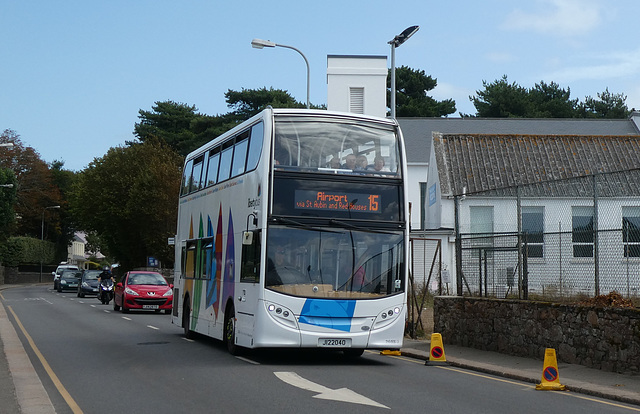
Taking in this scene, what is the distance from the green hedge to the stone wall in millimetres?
71323

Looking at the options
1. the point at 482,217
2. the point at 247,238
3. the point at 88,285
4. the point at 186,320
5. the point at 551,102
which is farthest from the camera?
the point at 551,102

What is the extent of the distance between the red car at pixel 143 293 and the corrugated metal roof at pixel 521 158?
42.8 feet

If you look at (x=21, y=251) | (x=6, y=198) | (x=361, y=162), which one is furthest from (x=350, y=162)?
(x=21, y=251)

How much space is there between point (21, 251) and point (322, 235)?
80.4 m

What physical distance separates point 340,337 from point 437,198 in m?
25.9

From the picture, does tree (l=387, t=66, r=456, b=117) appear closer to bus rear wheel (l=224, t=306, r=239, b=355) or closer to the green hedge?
the green hedge

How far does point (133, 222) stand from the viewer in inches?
2432

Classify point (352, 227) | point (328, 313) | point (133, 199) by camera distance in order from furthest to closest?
1. point (133, 199)
2. point (352, 227)
3. point (328, 313)

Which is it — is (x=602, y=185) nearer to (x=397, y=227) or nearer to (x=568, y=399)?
(x=397, y=227)

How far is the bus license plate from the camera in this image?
14688mm

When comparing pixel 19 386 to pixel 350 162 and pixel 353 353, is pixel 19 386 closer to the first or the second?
pixel 350 162

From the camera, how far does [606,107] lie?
85.6 meters

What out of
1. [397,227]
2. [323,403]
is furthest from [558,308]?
[323,403]

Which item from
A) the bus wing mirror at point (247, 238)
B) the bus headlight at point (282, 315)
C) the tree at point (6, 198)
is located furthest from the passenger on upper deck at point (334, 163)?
the tree at point (6, 198)
